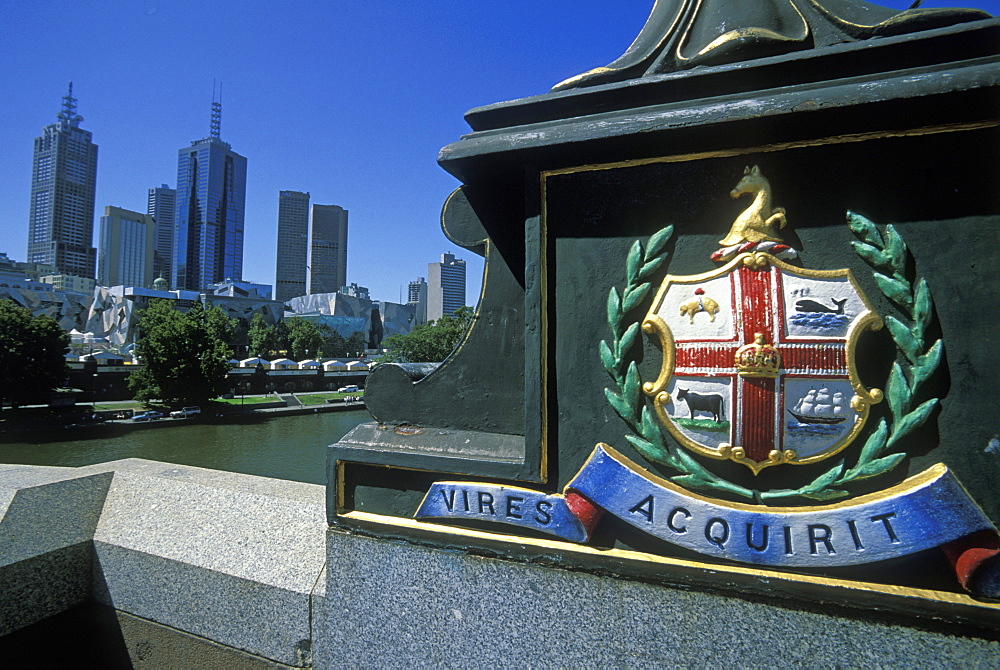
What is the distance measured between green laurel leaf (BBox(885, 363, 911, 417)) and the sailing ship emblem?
0.19ft

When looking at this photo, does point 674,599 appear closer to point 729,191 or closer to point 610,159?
point 729,191

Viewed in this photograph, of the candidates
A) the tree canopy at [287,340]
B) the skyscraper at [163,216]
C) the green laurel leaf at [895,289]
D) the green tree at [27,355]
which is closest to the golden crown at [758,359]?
the green laurel leaf at [895,289]

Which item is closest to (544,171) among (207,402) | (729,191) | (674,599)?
(729,191)

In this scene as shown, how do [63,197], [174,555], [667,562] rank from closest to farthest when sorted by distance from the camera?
[667,562] < [174,555] < [63,197]

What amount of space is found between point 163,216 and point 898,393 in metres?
221

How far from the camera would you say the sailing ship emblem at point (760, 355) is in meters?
1.93

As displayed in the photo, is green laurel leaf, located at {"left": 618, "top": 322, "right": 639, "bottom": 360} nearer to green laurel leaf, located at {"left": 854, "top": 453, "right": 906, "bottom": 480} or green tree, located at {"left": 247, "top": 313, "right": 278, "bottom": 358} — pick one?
green laurel leaf, located at {"left": 854, "top": 453, "right": 906, "bottom": 480}

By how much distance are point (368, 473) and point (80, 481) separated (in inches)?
89.8

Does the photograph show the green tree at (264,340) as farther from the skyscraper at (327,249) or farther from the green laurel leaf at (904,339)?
the skyscraper at (327,249)

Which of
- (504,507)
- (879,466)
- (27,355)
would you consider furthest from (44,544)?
(27,355)

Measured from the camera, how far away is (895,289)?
188 centimetres

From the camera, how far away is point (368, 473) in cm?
264

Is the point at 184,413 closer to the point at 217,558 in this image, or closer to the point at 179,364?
the point at 179,364

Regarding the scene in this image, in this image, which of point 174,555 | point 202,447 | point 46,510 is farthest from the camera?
point 202,447
